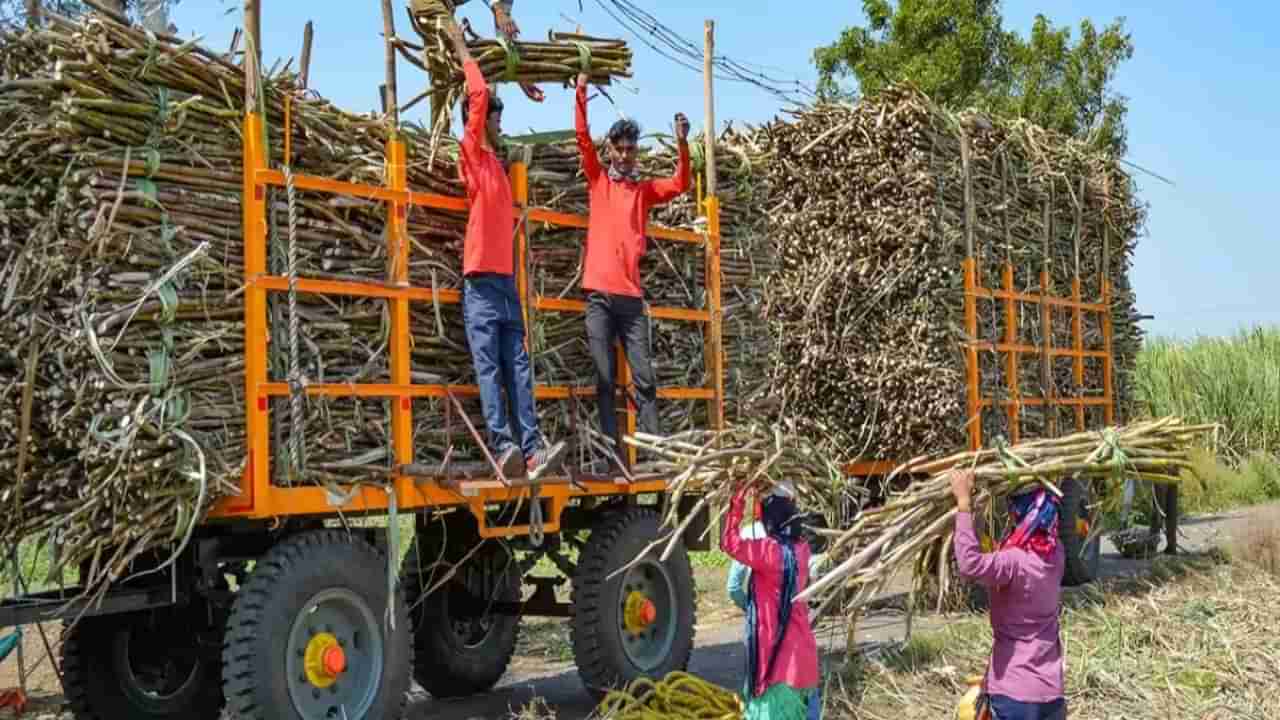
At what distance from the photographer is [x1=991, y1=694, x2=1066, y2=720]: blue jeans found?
18.6 ft

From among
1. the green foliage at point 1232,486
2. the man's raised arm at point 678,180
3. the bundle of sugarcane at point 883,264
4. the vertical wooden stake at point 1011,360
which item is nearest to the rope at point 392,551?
the man's raised arm at point 678,180

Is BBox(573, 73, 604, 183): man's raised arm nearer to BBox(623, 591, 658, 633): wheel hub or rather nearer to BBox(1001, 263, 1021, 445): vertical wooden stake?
BBox(623, 591, 658, 633): wheel hub

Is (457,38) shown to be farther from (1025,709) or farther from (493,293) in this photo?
(1025,709)

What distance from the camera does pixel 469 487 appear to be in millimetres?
7492

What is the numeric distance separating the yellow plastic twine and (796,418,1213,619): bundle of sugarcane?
142 centimetres

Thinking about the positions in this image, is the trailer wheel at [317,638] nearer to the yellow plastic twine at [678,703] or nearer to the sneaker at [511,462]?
the sneaker at [511,462]

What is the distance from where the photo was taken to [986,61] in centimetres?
2169

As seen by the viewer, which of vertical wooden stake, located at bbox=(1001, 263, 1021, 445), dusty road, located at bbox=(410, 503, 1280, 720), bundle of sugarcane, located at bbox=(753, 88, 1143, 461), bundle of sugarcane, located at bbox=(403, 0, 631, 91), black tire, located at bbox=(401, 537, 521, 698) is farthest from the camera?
vertical wooden stake, located at bbox=(1001, 263, 1021, 445)

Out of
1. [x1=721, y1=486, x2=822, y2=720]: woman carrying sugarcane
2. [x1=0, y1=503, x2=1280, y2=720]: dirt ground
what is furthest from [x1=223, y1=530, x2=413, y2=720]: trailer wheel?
[x1=721, y1=486, x2=822, y2=720]: woman carrying sugarcane

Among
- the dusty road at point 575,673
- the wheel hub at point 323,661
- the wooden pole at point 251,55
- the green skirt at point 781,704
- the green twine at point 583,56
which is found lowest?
the dusty road at point 575,673

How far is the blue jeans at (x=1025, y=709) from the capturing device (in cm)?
567

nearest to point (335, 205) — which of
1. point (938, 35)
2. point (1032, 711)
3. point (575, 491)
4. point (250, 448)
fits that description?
point (250, 448)

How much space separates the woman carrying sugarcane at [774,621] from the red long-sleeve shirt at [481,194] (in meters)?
2.22

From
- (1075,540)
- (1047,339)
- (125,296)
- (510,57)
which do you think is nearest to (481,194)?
(510,57)
